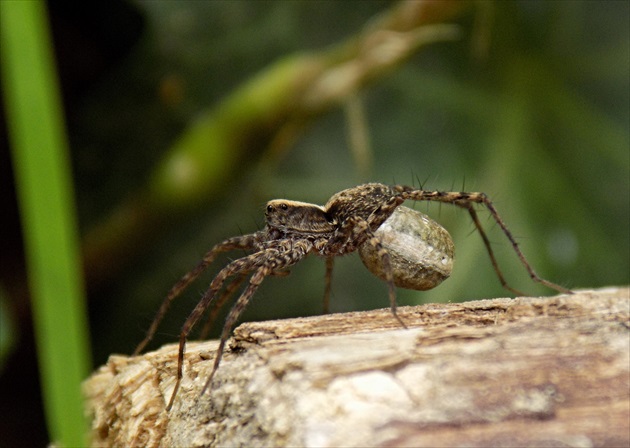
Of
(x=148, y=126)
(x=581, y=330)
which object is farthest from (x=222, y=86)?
(x=581, y=330)

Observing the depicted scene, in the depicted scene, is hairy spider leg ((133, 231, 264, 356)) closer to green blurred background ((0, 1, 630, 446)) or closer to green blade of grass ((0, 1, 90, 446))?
green blurred background ((0, 1, 630, 446))

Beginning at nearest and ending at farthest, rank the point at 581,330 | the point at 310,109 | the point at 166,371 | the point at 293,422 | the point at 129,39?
the point at 293,422
the point at 581,330
the point at 166,371
the point at 310,109
the point at 129,39

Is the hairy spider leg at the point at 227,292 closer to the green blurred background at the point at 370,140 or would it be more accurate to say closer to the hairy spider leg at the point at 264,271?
the hairy spider leg at the point at 264,271

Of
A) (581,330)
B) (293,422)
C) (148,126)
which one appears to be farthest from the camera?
(148,126)

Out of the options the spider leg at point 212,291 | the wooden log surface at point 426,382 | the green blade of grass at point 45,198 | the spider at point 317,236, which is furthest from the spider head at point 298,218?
the green blade of grass at point 45,198

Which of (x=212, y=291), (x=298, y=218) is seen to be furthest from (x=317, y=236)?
(x=212, y=291)

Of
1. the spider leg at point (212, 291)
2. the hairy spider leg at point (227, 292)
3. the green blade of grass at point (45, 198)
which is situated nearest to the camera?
the green blade of grass at point (45, 198)

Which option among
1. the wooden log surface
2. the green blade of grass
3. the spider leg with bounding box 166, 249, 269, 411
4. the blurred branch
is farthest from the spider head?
the green blade of grass

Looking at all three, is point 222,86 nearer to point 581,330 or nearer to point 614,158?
point 614,158
